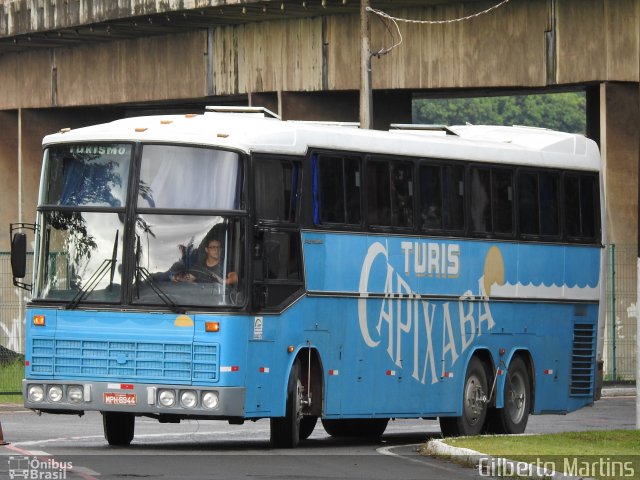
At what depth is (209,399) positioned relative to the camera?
779 inches

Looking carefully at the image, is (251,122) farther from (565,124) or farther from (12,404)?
(565,124)

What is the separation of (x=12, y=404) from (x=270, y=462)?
14027 mm

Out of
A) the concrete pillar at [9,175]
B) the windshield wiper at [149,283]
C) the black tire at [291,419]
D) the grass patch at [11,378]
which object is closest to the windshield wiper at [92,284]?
the windshield wiper at [149,283]

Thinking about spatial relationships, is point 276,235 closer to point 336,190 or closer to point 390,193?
point 336,190

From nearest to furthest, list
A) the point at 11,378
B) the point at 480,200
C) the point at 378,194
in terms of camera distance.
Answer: the point at 378,194 → the point at 480,200 → the point at 11,378

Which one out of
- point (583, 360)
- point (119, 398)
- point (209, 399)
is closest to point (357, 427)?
point (583, 360)

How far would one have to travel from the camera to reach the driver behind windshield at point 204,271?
2002 centimetres

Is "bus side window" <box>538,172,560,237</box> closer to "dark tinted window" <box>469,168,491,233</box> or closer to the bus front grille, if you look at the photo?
"dark tinted window" <box>469,168,491,233</box>

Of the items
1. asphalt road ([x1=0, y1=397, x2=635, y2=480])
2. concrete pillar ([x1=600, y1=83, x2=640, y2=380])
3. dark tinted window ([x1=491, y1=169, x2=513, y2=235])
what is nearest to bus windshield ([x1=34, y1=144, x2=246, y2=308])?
asphalt road ([x1=0, y1=397, x2=635, y2=480])

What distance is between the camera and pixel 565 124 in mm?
147125

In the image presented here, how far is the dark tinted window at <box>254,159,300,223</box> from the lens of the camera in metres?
20.5

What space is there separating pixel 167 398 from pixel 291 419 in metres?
1.65

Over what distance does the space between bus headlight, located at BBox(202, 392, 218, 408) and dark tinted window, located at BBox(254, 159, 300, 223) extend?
6.67 feet

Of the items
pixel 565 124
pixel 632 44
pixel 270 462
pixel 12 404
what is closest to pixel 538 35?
pixel 632 44
